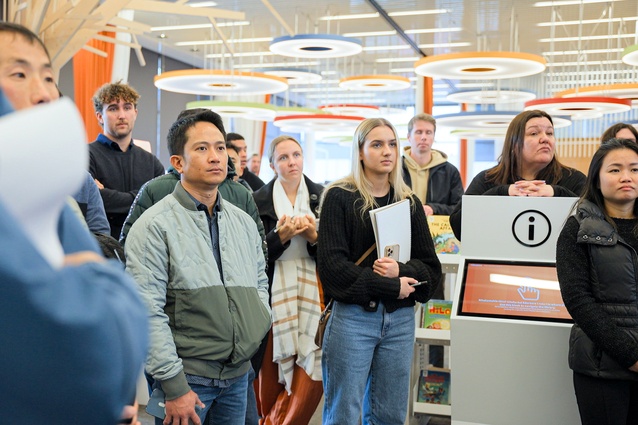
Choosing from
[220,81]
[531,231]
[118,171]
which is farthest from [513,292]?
[220,81]

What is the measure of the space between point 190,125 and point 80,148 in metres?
1.87

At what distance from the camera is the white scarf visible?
12.3 ft

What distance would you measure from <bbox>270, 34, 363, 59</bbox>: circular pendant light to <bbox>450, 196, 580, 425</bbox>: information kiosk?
16.1 ft

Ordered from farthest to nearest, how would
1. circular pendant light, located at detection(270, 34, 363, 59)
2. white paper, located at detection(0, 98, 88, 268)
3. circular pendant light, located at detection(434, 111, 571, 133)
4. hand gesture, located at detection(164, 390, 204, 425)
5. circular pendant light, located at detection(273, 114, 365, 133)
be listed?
1. circular pendant light, located at detection(273, 114, 365, 133)
2. circular pendant light, located at detection(434, 111, 571, 133)
3. circular pendant light, located at detection(270, 34, 363, 59)
4. hand gesture, located at detection(164, 390, 204, 425)
5. white paper, located at detection(0, 98, 88, 268)

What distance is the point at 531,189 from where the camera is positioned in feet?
10.3

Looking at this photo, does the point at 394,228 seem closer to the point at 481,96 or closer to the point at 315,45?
the point at 315,45

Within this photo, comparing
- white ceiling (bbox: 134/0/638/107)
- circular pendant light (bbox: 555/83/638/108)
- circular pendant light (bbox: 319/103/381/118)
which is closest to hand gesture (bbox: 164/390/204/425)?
white ceiling (bbox: 134/0/638/107)

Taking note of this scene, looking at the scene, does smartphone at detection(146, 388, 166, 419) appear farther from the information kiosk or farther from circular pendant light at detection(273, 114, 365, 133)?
circular pendant light at detection(273, 114, 365, 133)

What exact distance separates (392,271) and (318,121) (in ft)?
30.8

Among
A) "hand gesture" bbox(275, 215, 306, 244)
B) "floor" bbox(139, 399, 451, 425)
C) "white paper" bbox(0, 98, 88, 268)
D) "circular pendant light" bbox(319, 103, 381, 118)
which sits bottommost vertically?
"floor" bbox(139, 399, 451, 425)

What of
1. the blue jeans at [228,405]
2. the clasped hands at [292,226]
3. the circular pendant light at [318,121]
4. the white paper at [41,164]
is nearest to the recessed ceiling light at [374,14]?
the circular pendant light at [318,121]

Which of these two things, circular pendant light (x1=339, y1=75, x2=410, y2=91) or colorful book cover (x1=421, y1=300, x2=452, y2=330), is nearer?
colorful book cover (x1=421, y1=300, x2=452, y2=330)

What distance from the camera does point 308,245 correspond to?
378cm

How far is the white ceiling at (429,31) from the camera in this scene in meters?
11.7
